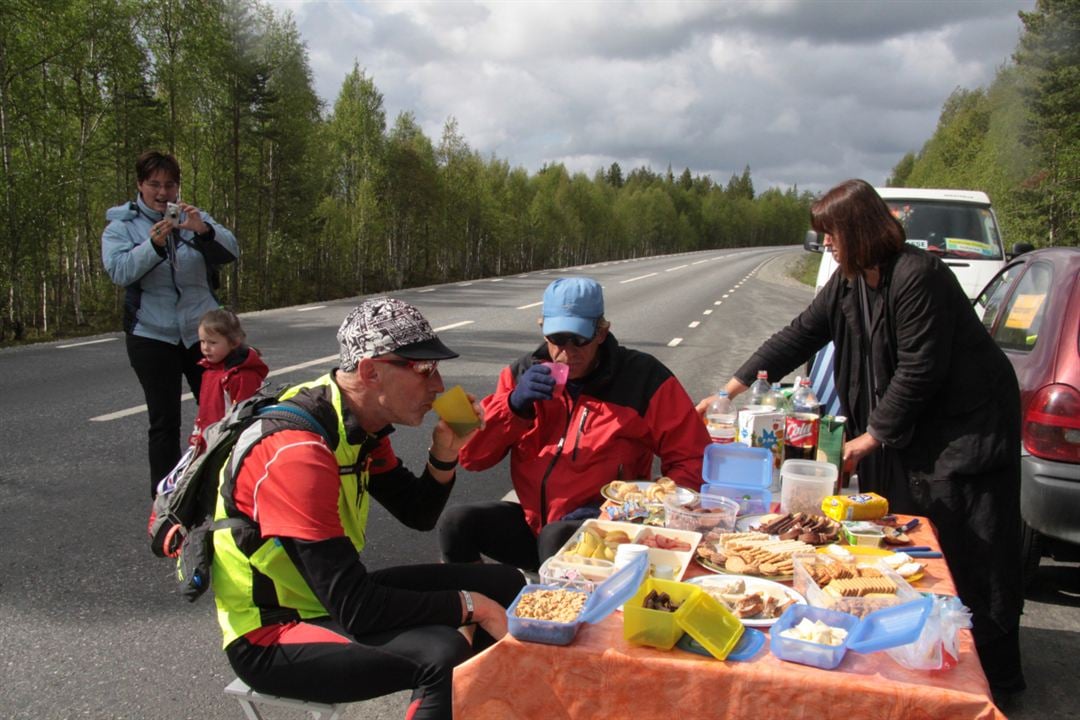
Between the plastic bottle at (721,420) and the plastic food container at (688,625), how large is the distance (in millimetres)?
1932

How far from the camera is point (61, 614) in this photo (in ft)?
12.6

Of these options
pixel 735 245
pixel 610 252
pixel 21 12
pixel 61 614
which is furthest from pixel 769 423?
pixel 735 245

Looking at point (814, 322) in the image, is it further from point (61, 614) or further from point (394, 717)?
point (61, 614)

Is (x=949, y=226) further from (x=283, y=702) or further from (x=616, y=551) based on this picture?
(x=283, y=702)

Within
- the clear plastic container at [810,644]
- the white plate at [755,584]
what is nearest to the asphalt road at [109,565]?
the white plate at [755,584]

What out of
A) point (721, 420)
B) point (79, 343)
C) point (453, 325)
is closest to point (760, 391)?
point (721, 420)

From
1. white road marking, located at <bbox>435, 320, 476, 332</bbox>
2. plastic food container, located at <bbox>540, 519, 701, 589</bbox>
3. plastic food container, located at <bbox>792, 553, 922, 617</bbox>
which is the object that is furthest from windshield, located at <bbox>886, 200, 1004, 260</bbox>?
plastic food container, located at <bbox>792, 553, 922, 617</bbox>

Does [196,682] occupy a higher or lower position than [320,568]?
lower

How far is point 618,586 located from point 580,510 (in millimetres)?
1331

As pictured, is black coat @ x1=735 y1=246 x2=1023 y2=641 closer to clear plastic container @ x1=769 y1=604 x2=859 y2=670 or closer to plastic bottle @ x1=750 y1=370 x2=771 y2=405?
plastic bottle @ x1=750 y1=370 x2=771 y2=405

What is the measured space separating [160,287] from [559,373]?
3.11m

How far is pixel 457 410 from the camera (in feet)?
9.17

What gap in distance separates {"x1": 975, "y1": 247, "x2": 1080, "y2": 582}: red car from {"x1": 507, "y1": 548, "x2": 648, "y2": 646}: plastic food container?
2.88 metres

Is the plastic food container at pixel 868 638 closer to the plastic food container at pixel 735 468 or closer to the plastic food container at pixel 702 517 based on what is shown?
the plastic food container at pixel 702 517
